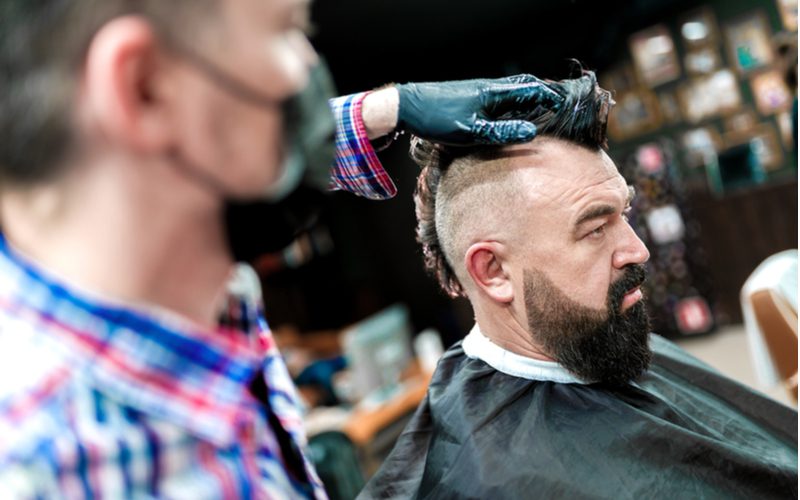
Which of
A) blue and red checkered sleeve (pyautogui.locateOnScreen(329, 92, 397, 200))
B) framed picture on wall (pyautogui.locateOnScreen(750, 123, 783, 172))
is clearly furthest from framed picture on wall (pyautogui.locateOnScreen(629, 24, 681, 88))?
blue and red checkered sleeve (pyautogui.locateOnScreen(329, 92, 397, 200))

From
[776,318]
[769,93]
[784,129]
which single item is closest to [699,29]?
[769,93]

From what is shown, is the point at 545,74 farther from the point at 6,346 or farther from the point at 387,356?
the point at 387,356

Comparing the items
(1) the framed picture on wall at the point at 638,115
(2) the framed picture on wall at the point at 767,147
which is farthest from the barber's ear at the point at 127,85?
(2) the framed picture on wall at the point at 767,147

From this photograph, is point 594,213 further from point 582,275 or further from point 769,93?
point 769,93

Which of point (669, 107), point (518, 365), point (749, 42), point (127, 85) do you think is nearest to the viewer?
point (127, 85)

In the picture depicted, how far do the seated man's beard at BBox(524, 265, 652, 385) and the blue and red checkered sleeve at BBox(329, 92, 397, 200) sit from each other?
0.34 metres

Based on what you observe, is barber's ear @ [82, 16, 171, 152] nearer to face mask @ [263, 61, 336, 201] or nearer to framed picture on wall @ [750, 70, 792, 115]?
face mask @ [263, 61, 336, 201]

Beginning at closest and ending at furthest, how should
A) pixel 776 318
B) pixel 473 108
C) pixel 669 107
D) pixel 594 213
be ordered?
1. pixel 473 108
2. pixel 594 213
3. pixel 776 318
4. pixel 669 107

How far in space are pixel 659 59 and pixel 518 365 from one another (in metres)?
5.02

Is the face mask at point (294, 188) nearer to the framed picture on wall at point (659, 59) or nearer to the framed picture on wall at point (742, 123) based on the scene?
the framed picture on wall at point (659, 59)

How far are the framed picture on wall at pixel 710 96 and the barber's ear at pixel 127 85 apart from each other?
5850 millimetres

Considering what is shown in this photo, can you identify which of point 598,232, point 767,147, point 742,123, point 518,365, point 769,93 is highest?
point 598,232

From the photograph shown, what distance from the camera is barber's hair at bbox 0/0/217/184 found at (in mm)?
519

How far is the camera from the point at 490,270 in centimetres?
123
